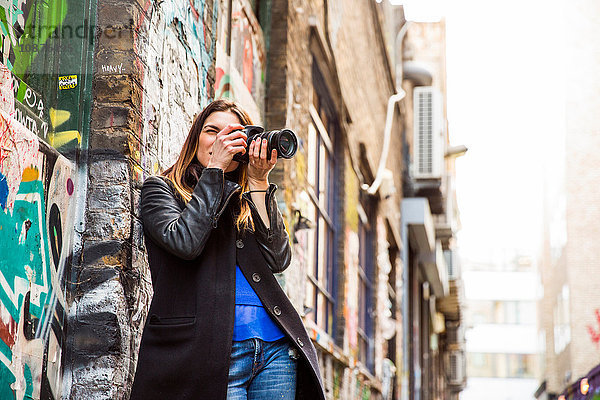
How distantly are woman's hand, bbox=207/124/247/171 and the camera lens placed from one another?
0.12m

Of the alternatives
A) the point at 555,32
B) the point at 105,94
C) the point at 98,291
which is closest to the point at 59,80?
the point at 105,94

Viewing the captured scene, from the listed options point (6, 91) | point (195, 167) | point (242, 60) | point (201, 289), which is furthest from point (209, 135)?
point (242, 60)

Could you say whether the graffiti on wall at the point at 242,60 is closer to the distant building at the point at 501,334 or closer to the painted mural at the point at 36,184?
the painted mural at the point at 36,184

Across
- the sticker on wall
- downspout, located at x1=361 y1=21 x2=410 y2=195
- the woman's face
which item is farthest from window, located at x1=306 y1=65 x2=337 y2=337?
the woman's face

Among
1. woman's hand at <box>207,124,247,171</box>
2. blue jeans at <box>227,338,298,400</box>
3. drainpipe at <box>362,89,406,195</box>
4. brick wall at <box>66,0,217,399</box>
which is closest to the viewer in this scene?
blue jeans at <box>227,338,298,400</box>

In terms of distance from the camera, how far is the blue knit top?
2594 mm

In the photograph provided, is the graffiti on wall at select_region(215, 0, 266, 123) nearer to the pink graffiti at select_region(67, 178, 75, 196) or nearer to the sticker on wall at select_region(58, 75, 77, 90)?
the sticker on wall at select_region(58, 75, 77, 90)

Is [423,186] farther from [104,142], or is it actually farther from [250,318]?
[250,318]

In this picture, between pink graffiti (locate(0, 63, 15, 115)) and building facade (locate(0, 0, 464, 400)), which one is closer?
pink graffiti (locate(0, 63, 15, 115))

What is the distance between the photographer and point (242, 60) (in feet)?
18.7

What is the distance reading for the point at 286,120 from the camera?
6.29 m

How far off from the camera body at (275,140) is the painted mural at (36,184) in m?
0.81

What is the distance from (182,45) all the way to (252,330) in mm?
2054

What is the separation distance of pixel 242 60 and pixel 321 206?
3.19 metres
